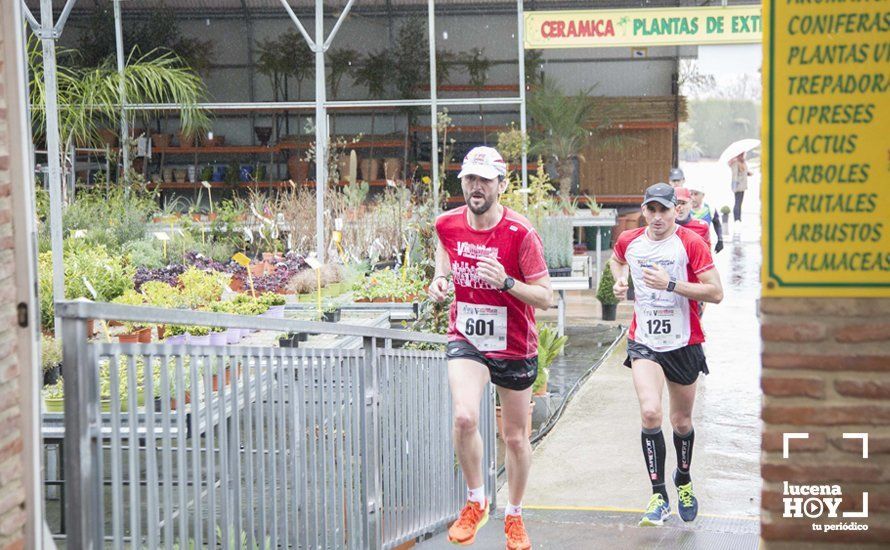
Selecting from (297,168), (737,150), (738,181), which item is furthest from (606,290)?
(738,181)

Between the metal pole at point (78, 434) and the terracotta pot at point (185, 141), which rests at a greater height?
the terracotta pot at point (185, 141)

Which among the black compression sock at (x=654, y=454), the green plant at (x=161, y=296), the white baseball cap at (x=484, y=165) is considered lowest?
the black compression sock at (x=654, y=454)

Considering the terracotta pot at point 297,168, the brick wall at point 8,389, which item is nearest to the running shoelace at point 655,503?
the brick wall at point 8,389

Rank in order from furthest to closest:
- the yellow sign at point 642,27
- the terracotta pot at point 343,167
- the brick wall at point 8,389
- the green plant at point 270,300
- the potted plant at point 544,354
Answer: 1. the terracotta pot at point 343,167
2. the yellow sign at point 642,27
3. the green plant at point 270,300
4. the potted plant at point 544,354
5. the brick wall at point 8,389

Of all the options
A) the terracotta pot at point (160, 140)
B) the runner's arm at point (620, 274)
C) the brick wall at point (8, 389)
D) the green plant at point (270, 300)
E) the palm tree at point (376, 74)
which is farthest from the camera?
the palm tree at point (376, 74)

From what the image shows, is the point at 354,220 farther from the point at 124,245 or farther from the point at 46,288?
the point at 46,288

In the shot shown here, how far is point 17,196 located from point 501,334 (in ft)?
8.60

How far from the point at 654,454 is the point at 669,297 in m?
0.82

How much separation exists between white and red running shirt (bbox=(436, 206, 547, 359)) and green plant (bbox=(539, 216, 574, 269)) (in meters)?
7.13

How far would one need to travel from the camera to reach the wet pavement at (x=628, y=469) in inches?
221

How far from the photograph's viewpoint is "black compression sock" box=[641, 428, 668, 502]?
19.5 ft

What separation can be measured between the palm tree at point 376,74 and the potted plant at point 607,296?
380 inches

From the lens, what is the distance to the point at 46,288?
8656 mm

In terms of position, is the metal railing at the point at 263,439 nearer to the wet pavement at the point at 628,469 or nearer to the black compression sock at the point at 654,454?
the wet pavement at the point at 628,469
